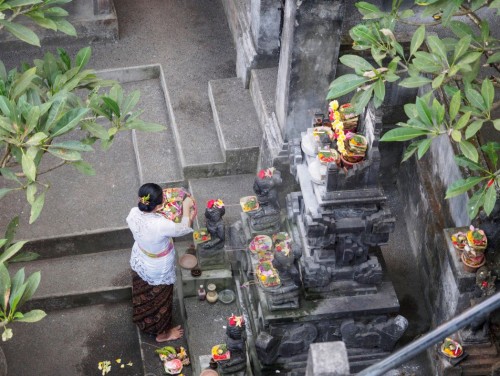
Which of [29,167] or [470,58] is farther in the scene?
[470,58]

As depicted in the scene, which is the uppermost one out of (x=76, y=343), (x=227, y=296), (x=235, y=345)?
(x=235, y=345)

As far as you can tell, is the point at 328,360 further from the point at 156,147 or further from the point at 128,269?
the point at 156,147

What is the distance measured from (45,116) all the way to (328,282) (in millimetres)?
3265

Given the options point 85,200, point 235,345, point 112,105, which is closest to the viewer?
point 112,105

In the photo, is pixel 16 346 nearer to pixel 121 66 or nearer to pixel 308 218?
pixel 308 218

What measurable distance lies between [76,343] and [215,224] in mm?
1915

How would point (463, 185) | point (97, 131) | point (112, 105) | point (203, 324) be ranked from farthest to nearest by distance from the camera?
point (203, 324)
point (112, 105)
point (97, 131)
point (463, 185)

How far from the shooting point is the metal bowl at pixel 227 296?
Answer: 903cm

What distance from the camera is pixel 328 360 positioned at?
502cm

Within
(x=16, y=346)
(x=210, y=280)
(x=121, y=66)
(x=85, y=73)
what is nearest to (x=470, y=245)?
(x=210, y=280)

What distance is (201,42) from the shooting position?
38.1 ft

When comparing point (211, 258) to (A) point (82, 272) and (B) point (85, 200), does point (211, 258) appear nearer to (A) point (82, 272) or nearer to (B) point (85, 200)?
(A) point (82, 272)

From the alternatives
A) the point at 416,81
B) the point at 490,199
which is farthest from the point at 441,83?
the point at 490,199

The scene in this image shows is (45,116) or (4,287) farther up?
(45,116)
